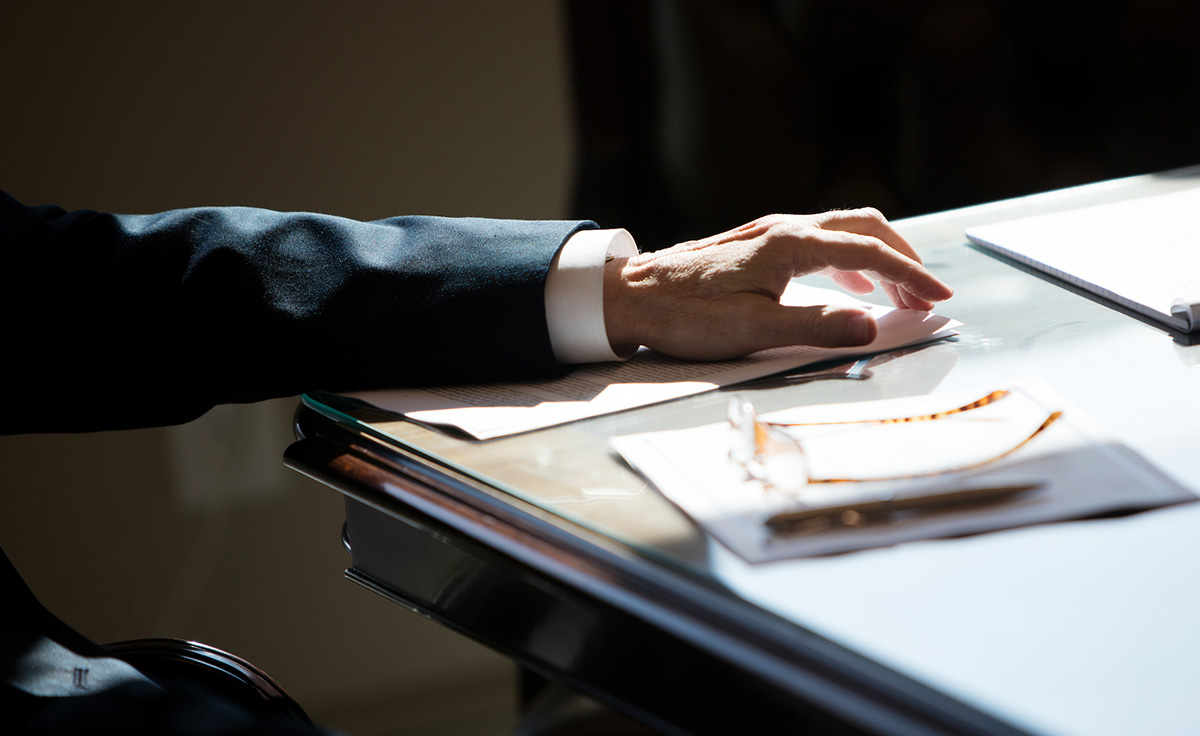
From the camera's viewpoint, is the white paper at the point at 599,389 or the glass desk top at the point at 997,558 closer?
the glass desk top at the point at 997,558

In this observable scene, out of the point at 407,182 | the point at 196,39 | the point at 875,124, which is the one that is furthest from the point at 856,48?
the point at 196,39

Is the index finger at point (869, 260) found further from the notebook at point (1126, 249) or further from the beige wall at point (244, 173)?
the beige wall at point (244, 173)

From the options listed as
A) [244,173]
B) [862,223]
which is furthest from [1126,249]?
[244,173]

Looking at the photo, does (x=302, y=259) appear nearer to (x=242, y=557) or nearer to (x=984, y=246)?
(x=984, y=246)

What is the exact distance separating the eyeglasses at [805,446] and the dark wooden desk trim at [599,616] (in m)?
0.08

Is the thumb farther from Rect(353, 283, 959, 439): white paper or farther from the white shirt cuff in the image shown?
the white shirt cuff

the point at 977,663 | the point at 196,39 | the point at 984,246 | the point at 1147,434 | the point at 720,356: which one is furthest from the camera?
the point at 196,39

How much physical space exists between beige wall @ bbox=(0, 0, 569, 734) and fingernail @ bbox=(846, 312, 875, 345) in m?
1.11

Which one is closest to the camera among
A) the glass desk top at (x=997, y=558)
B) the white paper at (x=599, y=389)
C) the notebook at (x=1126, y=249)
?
the glass desk top at (x=997, y=558)

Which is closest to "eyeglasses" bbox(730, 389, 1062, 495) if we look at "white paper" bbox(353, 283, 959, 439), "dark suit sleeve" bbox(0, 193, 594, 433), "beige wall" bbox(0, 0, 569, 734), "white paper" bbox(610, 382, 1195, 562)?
"white paper" bbox(610, 382, 1195, 562)

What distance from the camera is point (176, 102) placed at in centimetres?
148

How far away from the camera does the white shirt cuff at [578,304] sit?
68 centimetres

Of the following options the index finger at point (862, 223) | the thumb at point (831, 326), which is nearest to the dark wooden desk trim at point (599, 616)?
the thumb at point (831, 326)

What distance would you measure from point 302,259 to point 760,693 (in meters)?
0.47
